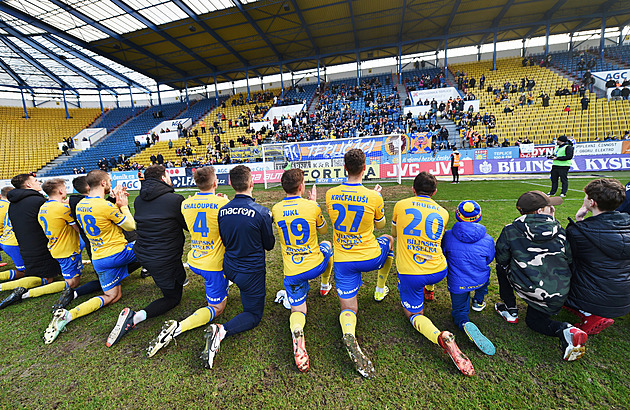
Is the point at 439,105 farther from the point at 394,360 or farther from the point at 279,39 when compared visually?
the point at 394,360

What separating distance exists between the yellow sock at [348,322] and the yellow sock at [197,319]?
1.64m

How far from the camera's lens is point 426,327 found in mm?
2771

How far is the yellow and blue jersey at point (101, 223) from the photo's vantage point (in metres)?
3.67

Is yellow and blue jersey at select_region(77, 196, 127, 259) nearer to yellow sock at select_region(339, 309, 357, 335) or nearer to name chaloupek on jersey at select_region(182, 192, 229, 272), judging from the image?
name chaloupek on jersey at select_region(182, 192, 229, 272)

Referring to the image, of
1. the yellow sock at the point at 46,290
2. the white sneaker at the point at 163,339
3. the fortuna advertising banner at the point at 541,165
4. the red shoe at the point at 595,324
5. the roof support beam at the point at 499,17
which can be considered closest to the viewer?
the red shoe at the point at 595,324

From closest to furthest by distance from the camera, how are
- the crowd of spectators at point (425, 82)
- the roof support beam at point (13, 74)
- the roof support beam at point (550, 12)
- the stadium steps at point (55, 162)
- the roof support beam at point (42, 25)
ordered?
the roof support beam at point (42, 25) → the roof support beam at point (550, 12) → the stadium steps at point (55, 162) → the roof support beam at point (13, 74) → the crowd of spectators at point (425, 82)

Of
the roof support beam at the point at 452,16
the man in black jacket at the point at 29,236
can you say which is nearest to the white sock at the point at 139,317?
the man in black jacket at the point at 29,236

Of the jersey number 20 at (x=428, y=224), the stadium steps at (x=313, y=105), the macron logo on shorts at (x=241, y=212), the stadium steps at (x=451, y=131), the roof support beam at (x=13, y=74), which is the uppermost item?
the roof support beam at (x=13, y=74)

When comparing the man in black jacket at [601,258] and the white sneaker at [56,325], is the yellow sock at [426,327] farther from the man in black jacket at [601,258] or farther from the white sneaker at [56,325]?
the white sneaker at [56,325]

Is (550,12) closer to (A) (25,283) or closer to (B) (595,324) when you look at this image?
(B) (595,324)

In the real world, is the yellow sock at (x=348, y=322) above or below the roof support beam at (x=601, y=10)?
below

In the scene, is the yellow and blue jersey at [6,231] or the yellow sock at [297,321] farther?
the yellow and blue jersey at [6,231]

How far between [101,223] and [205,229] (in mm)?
1662

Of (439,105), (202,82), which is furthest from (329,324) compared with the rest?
(202,82)
